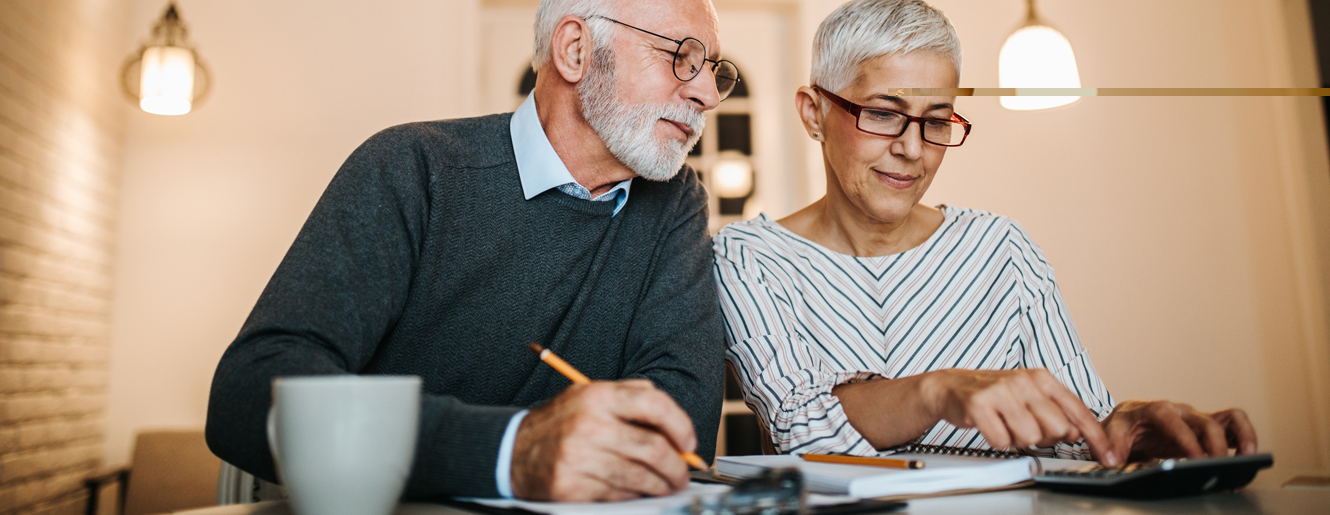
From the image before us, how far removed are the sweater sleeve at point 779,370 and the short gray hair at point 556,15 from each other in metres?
0.41

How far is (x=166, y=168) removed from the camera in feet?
10.4

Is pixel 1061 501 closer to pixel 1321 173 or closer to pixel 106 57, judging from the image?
pixel 1321 173

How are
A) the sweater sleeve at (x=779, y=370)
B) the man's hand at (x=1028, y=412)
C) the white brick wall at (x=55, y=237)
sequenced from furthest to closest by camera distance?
the white brick wall at (x=55, y=237) → the sweater sleeve at (x=779, y=370) → the man's hand at (x=1028, y=412)

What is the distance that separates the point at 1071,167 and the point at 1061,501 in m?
0.71

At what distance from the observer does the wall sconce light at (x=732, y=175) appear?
354cm

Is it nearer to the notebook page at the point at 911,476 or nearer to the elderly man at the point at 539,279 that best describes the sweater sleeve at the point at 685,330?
the elderly man at the point at 539,279

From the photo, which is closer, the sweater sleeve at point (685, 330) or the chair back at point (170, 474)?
the sweater sleeve at point (685, 330)

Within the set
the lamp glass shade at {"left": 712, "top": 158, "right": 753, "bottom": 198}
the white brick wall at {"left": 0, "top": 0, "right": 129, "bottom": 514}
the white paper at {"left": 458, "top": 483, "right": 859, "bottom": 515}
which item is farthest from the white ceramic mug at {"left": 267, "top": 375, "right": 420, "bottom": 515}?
the lamp glass shade at {"left": 712, "top": 158, "right": 753, "bottom": 198}

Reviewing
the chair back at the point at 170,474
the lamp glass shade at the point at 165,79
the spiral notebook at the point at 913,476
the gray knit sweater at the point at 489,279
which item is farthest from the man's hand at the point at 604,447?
the lamp glass shade at the point at 165,79

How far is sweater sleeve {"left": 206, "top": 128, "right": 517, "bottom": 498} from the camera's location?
2.24 ft

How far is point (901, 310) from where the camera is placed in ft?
4.34

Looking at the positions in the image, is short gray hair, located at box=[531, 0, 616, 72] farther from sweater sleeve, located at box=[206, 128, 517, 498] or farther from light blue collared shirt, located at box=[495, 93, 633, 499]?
sweater sleeve, located at box=[206, 128, 517, 498]

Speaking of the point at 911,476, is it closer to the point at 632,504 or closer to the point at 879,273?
the point at 632,504

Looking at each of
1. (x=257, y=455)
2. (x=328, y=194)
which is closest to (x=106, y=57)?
(x=328, y=194)
